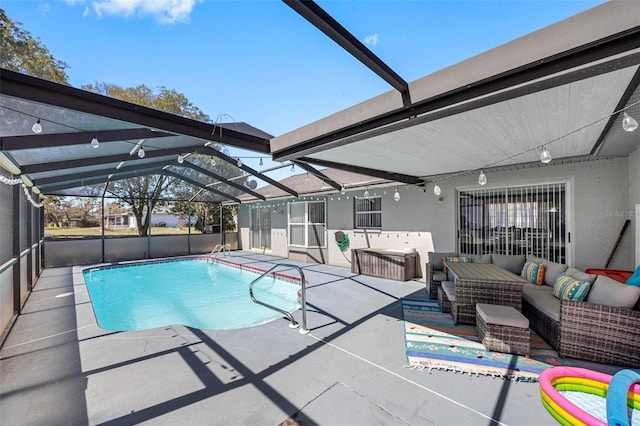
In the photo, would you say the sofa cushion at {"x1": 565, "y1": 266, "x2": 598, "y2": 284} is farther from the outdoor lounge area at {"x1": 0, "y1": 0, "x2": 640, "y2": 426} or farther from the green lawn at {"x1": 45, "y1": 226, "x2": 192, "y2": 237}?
the green lawn at {"x1": 45, "y1": 226, "x2": 192, "y2": 237}

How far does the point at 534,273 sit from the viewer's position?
5.01 meters

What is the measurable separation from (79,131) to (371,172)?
607cm

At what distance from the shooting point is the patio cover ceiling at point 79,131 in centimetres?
289

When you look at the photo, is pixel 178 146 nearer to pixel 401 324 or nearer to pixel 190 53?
pixel 190 53

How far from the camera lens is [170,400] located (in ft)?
8.22

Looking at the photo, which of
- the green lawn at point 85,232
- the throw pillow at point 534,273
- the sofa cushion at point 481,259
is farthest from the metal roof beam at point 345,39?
the green lawn at point 85,232

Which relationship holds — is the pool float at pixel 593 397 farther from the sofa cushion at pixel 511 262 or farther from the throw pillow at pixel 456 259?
the sofa cushion at pixel 511 262

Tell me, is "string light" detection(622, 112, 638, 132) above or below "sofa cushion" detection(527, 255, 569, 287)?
above

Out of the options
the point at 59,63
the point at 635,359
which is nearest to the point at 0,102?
the point at 635,359

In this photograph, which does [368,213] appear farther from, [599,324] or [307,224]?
[599,324]

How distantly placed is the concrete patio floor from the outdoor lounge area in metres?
0.02

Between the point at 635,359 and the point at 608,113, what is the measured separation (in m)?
2.88

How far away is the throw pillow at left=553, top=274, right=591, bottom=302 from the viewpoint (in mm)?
3506

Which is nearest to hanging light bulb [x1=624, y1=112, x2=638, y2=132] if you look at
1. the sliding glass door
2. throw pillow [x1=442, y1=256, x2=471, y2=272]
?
throw pillow [x1=442, y1=256, x2=471, y2=272]
